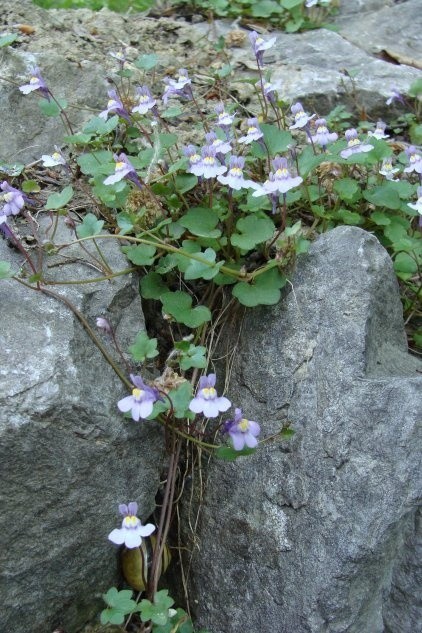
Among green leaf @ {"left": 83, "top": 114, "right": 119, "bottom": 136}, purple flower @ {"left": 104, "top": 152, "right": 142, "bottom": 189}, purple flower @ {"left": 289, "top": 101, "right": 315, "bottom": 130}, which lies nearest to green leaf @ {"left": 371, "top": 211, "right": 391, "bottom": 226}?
purple flower @ {"left": 289, "top": 101, "right": 315, "bottom": 130}

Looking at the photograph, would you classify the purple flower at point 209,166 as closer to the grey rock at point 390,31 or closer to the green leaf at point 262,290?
the green leaf at point 262,290

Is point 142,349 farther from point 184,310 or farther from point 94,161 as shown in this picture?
point 94,161

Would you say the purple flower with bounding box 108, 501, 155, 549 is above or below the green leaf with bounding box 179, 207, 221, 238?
below

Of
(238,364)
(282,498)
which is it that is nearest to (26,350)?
(238,364)

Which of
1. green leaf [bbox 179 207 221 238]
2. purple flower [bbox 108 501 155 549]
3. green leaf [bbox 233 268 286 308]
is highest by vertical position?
green leaf [bbox 179 207 221 238]

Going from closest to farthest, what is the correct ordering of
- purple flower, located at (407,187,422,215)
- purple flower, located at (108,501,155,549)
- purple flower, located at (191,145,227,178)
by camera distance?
1. purple flower, located at (108,501,155,549)
2. purple flower, located at (191,145,227,178)
3. purple flower, located at (407,187,422,215)

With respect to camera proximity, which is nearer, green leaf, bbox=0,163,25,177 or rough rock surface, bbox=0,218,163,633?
rough rock surface, bbox=0,218,163,633

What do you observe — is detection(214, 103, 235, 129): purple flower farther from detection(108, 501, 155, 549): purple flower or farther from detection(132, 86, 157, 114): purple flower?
detection(108, 501, 155, 549): purple flower

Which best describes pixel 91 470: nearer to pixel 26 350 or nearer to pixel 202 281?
pixel 26 350
